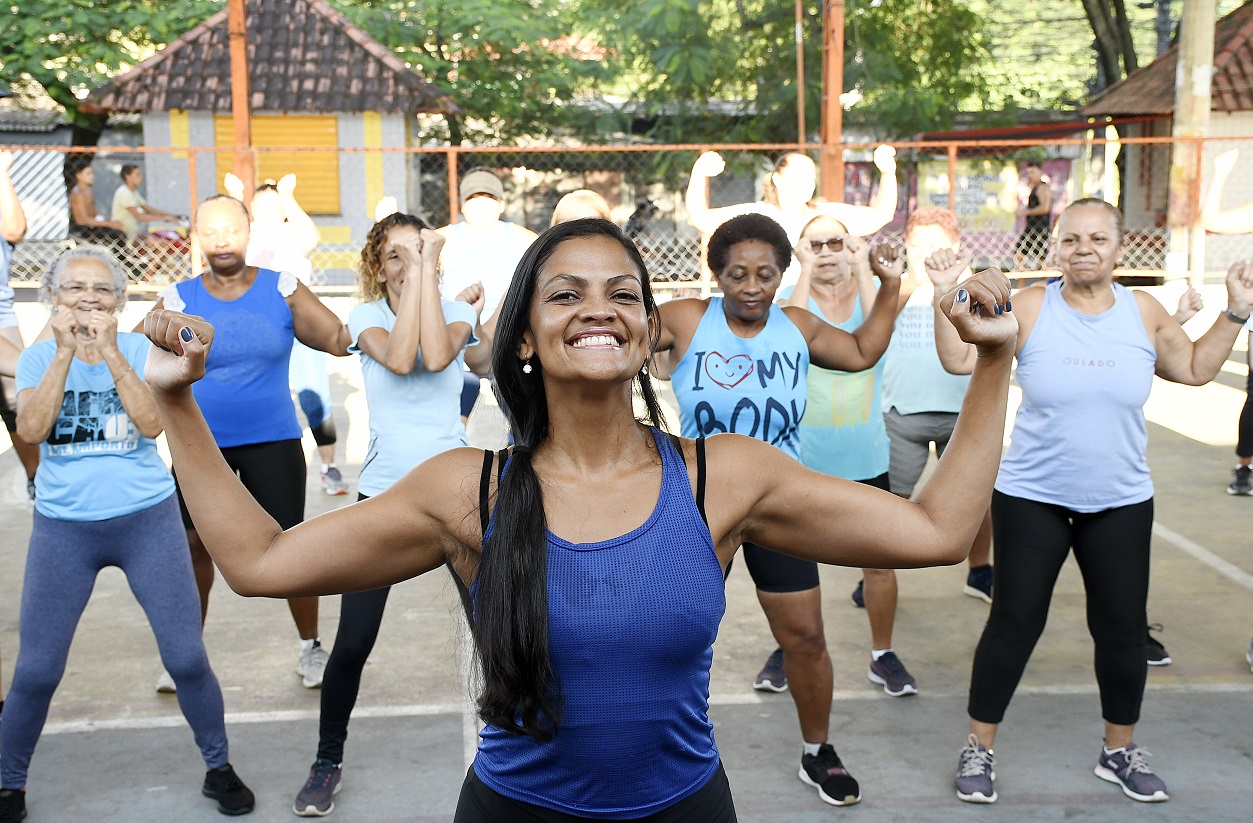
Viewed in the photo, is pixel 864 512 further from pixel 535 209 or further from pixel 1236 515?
pixel 535 209

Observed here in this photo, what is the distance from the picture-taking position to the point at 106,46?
74.8 feet

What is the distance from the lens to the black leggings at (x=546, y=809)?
88.6 inches

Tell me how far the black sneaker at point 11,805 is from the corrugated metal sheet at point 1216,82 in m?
22.0

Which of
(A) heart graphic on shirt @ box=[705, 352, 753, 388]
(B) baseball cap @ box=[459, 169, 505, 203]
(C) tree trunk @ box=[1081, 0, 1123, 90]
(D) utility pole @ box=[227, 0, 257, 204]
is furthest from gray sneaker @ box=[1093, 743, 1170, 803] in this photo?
(C) tree trunk @ box=[1081, 0, 1123, 90]

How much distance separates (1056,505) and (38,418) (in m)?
3.26

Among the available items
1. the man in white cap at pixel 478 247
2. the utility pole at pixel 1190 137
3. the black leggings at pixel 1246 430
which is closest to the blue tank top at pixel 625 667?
the man in white cap at pixel 478 247

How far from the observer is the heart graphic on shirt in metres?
4.41

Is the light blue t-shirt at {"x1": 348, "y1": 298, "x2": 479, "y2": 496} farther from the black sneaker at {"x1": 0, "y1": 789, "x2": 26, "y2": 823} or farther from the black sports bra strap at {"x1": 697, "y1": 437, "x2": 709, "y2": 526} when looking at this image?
the black sports bra strap at {"x1": 697, "y1": 437, "x2": 709, "y2": 526}

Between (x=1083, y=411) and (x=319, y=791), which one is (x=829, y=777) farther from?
(x=319, y=791)

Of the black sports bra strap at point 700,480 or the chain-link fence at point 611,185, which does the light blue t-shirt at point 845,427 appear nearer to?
the black sports bra strap at point 700,480

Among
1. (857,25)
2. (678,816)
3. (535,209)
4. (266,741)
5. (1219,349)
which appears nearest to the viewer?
(678,816)

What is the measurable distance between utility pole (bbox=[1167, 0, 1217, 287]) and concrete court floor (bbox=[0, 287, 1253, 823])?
967 cm

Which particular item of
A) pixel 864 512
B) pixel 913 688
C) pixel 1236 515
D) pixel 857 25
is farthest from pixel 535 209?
pixel 864 512

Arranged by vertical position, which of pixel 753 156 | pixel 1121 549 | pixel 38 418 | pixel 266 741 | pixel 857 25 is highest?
pixel 857 25
